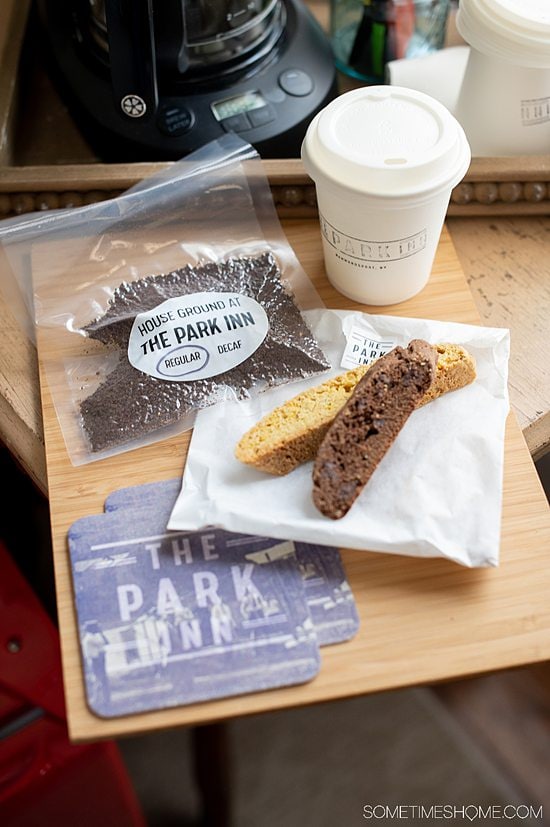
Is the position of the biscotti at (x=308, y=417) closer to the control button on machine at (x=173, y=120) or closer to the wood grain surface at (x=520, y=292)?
the wood grain surface at (x=520, y=292)

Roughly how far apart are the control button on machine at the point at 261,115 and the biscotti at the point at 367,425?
0.98 ft

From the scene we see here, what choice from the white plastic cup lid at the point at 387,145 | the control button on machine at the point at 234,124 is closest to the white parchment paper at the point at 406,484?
the white plastic cup lid at the point at 387,145

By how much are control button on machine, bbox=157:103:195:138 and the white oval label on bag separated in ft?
0.61

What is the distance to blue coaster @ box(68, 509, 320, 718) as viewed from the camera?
528 millimetres

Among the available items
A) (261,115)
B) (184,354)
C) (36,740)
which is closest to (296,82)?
(261,115)

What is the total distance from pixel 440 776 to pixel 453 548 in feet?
2.18

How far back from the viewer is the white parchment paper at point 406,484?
57 cm

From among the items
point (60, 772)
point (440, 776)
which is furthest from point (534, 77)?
point (440, 776)

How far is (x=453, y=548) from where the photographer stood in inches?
22.0

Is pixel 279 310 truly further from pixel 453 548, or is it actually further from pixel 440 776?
pixel 440 776

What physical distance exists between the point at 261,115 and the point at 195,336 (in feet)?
0.82

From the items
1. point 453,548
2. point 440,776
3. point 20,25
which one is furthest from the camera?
point 440,776

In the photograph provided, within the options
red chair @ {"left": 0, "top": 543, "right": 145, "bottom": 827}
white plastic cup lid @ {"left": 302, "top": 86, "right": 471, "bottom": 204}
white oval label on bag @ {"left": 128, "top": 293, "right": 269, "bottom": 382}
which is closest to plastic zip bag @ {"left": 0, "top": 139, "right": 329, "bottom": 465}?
white oval label on bag @ {"left": 128, "top": 293, "right": 269, "bottom": 382}

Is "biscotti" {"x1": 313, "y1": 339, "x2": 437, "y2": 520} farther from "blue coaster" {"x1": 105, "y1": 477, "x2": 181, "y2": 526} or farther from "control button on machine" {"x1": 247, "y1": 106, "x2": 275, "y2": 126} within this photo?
"control button on machine" {"x1": 247, "y1": 106, "x2": 275, "y2": 126}
